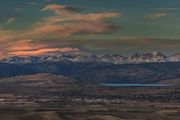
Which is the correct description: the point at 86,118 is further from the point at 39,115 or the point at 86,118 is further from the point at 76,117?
the point at 39,115

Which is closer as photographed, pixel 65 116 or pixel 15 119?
pixel 15 119

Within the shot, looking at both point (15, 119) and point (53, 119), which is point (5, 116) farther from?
point (53, 119)

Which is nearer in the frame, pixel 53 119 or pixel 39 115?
pixel 53 119

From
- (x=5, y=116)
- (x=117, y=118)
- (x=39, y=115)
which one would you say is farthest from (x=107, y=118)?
(x=5, y=116)

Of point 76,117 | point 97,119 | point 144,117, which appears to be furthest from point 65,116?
point 144,117

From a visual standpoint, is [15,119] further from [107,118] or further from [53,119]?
[107,118]

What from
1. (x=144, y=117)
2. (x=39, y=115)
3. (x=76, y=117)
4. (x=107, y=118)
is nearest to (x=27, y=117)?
(x=39, y=115)
